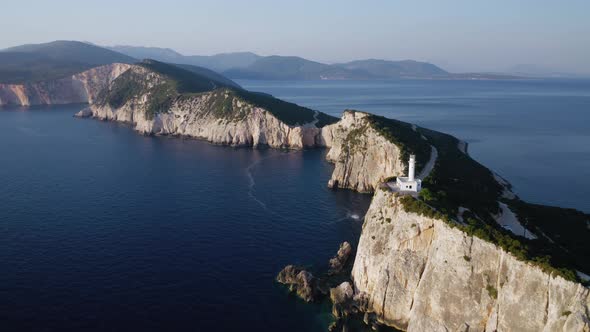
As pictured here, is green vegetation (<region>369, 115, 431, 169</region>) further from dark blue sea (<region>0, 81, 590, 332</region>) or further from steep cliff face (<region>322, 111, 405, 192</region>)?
dark blue sea (<region>0, 81, 590, 332</region>)

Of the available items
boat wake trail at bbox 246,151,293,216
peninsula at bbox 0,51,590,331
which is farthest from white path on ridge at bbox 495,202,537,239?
boat wake trail at bbox 246,151,293,216

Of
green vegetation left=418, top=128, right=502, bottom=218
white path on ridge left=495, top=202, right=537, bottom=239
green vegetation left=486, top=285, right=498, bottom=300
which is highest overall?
green vegetation left=418, top=128, right=502, bottom=218

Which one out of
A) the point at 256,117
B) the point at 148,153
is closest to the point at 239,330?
the point at 148,153

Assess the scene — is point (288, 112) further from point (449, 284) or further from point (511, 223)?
point (449, 284)

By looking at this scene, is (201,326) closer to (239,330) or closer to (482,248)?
(239,330)

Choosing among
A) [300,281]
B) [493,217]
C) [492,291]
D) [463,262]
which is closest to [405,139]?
[493,217]

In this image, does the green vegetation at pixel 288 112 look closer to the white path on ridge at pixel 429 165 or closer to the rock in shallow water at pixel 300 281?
the white path on ridge at pixel 429 165
